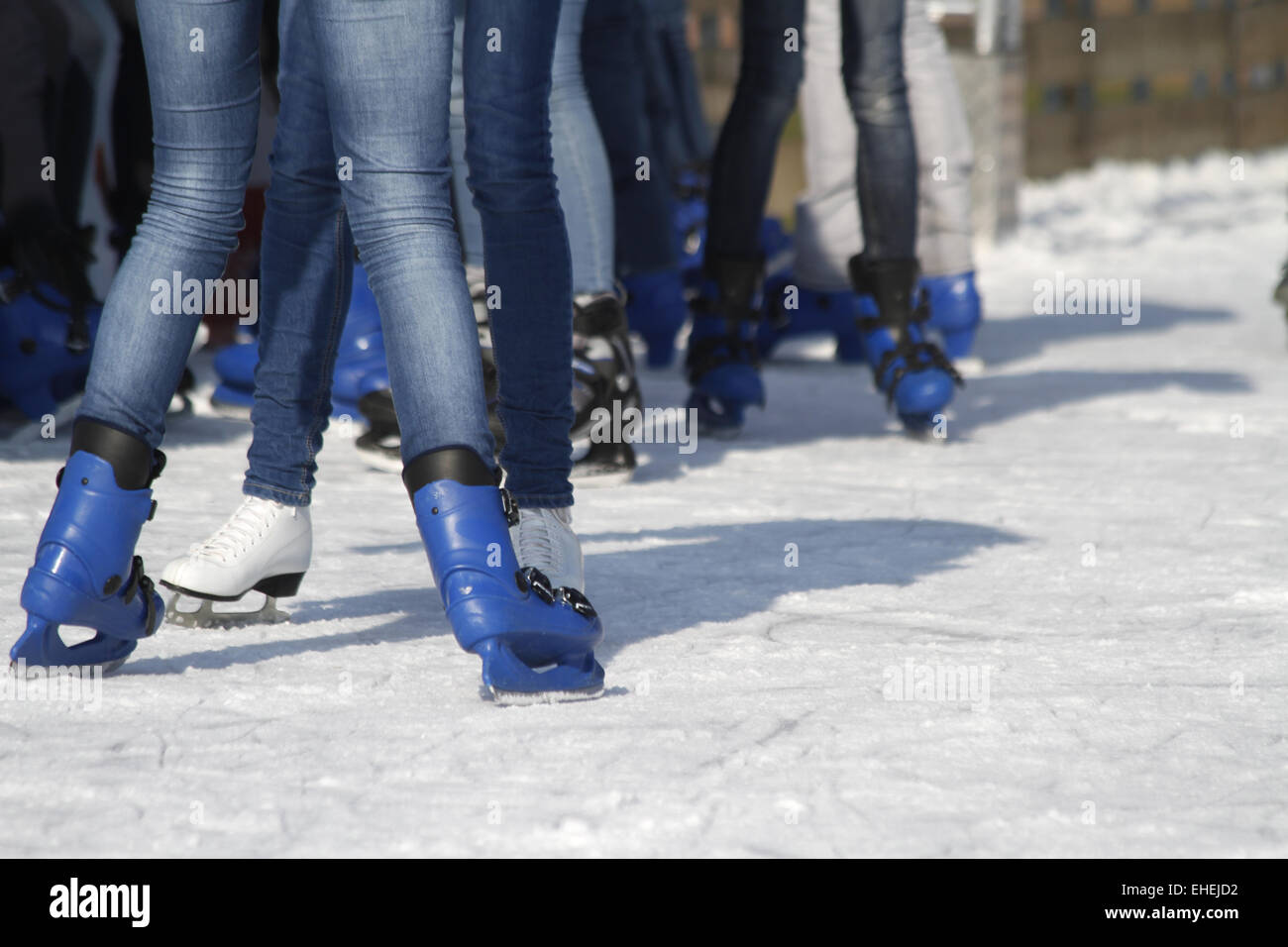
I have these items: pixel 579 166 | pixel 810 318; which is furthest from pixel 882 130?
pixel 810 318

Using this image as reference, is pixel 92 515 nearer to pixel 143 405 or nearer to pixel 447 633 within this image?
pixel 143 405

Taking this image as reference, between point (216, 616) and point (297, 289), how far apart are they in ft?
1.23

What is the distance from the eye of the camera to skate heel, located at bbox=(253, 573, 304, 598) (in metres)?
1.82

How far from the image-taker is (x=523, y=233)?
5.66 ft

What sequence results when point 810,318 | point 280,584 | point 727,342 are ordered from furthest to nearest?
point 810,318, point 727,342, point 280,584

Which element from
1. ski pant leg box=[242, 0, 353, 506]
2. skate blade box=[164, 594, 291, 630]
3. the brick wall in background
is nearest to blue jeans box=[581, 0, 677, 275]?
ski pant leg box=[242, 0, 353, 506]

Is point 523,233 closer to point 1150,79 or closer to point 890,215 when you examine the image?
point 890,215

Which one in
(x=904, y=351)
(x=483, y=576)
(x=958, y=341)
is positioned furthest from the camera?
(x=958, y=341)

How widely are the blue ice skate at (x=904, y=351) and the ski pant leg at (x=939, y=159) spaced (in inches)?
31.3

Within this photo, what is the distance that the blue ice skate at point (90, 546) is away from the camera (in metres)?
1.50

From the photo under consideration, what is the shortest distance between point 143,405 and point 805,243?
2.96m

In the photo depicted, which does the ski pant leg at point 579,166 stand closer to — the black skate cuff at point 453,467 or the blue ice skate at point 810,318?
the black skate cuff at point 453,467

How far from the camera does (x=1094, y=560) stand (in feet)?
7.27

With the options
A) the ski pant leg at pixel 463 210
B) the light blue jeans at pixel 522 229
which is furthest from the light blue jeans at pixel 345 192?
the ski pant leg at pixel 463 210
